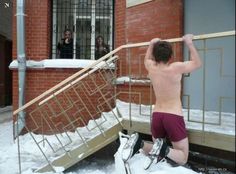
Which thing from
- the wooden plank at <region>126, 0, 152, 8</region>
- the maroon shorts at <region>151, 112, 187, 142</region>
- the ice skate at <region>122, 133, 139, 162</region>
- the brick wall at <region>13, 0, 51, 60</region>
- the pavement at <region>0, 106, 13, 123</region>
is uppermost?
the wooden plank at <region>126, 0, 152, 8</region>

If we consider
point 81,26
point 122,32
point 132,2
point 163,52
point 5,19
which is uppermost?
point 5,19

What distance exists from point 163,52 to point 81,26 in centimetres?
491

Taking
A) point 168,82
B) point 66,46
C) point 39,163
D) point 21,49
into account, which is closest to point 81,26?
point 66,46

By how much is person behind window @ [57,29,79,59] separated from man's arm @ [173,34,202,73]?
4890 millimetres

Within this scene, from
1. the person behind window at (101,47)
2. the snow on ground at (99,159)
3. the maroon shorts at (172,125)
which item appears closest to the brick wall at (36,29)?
the person behind window at (101,47)

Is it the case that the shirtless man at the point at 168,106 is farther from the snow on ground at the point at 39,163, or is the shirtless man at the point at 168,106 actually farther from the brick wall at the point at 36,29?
the brick wall at the point at 36,29

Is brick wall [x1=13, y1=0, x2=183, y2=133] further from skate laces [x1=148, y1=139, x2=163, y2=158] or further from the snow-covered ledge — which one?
skate laces [x1=148, y1=139, x2=163, y2=158]

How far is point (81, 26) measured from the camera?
901cm

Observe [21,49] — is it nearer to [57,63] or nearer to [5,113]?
[57,63]

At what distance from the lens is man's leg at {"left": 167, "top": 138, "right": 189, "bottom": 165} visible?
13.9ft

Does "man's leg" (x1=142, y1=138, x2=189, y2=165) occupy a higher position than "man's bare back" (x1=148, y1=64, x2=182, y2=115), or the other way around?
"man's bare back" (x1=148, y1=64, x2=182, y2=115)

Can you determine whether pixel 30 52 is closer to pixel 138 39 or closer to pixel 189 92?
pixel 138 39

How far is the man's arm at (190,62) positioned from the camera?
13.0 ft

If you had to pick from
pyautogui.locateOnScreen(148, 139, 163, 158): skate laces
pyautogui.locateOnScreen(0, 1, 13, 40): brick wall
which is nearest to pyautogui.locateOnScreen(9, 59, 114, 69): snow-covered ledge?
pyautogui.locateOnScreen(148, 139, 163, 158): skate laces
